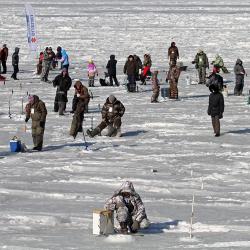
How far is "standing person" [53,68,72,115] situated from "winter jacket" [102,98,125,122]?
3767mm

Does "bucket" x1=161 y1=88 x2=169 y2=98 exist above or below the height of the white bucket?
above

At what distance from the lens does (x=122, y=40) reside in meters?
52.6

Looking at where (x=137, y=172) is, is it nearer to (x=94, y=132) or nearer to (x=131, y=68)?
(x=94, y=132)

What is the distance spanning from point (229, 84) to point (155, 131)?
1099 cm

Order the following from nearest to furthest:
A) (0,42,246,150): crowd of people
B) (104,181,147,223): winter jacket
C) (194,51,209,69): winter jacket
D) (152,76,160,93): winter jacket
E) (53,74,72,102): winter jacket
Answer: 1. (104,181,147,223): winter jacket
2. (0,42,246,150): crowd of people
3. (53,74,72,102): winter jacket
4. (152,76,160,93): winter jacket
5. (194,51,209,69): winter jacket

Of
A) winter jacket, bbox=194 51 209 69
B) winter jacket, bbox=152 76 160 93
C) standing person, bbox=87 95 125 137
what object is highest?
winter jacket, bbox=194 51 209 69

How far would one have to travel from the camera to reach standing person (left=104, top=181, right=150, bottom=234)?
12.2 m

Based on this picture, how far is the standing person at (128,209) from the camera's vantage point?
12180 mm

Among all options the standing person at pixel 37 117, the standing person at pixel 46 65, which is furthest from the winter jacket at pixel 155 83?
the standing person at pixel 37 117

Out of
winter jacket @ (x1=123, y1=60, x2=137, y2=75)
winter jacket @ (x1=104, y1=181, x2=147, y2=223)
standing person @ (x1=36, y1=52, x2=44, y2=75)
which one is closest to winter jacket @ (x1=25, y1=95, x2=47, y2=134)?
winter jacket @ (x1=104, y1=181, x2=147, y2=223)

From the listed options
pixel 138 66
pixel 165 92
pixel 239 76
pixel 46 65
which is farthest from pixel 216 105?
pixel 46 65

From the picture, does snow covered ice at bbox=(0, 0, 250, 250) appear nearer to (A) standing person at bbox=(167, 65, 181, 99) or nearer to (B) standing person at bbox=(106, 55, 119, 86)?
(A) standing person at bbox=(167, 65, 181, 99)

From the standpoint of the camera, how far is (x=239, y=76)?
29719 mm

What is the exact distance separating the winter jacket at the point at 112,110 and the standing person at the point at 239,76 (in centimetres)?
865
